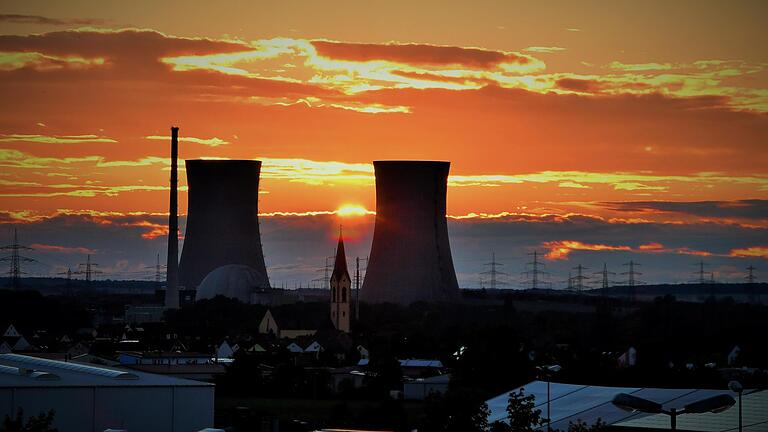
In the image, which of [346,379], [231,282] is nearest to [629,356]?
[346,379]

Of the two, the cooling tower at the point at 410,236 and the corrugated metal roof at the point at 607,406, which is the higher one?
the cooling tower at the point at 410,236

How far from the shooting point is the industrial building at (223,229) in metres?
78.6

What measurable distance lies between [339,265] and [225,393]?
1767 inches

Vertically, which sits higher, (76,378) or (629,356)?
(76,378)

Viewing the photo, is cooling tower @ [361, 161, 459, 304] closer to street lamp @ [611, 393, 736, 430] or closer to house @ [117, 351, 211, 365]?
house @ [117, 351, 211, 365]

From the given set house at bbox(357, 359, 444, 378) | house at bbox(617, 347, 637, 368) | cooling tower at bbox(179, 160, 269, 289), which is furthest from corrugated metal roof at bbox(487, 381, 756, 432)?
cooling tower at bbox(179, 160, 269, 289)

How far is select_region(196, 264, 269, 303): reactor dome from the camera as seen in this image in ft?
292

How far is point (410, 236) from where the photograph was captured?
2908 inches

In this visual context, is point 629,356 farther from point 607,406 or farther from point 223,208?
point 223,208

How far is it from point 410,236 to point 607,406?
51.8 m

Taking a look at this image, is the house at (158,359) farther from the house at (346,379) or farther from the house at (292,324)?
the house at (292,324)

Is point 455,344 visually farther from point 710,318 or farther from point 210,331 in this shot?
point 210,331

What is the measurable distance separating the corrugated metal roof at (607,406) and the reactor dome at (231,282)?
6264 cm

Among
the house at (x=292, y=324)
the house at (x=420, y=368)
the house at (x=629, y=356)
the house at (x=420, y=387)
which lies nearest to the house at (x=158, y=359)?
the house at (x=420, y=387)
